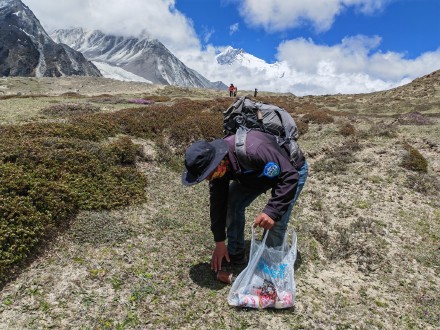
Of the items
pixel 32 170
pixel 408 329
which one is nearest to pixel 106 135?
pixel 32 170

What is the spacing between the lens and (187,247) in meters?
7.54

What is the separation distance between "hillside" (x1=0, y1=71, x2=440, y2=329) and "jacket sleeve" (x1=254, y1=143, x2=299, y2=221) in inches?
79.9

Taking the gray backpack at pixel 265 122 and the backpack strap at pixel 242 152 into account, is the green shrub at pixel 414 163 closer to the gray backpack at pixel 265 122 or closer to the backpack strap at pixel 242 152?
the gray backpack at pixel 265 122

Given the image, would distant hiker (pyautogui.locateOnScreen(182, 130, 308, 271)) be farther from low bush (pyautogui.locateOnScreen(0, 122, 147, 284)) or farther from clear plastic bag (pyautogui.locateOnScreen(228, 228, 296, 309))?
low bush (pyautogui.locateOnScreen(0, 122, 147, 284))

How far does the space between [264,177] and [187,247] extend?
3346 millimetres

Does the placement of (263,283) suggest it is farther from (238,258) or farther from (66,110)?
(66,110)

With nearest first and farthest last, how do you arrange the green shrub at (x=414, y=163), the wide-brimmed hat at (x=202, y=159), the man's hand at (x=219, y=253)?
the wide-brimmed hat at (x=202, y=159) < the man's hand at (x=219, y=253) < the green shrub at (x=414, y=163)

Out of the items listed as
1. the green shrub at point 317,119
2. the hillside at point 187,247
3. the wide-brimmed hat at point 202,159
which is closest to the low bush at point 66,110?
the hillside at point 187,247

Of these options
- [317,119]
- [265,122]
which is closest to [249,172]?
[265,122]

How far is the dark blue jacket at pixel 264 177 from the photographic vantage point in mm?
4902

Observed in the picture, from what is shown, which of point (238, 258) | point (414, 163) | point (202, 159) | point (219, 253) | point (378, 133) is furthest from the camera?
point (378, 133)

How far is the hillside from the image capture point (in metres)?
5.57

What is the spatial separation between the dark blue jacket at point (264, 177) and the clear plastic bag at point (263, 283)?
2.77 ft

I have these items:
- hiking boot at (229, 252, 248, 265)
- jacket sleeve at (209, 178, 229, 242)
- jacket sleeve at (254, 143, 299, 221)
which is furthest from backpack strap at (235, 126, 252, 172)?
hiking boot at (229, 252, 248, 265)
